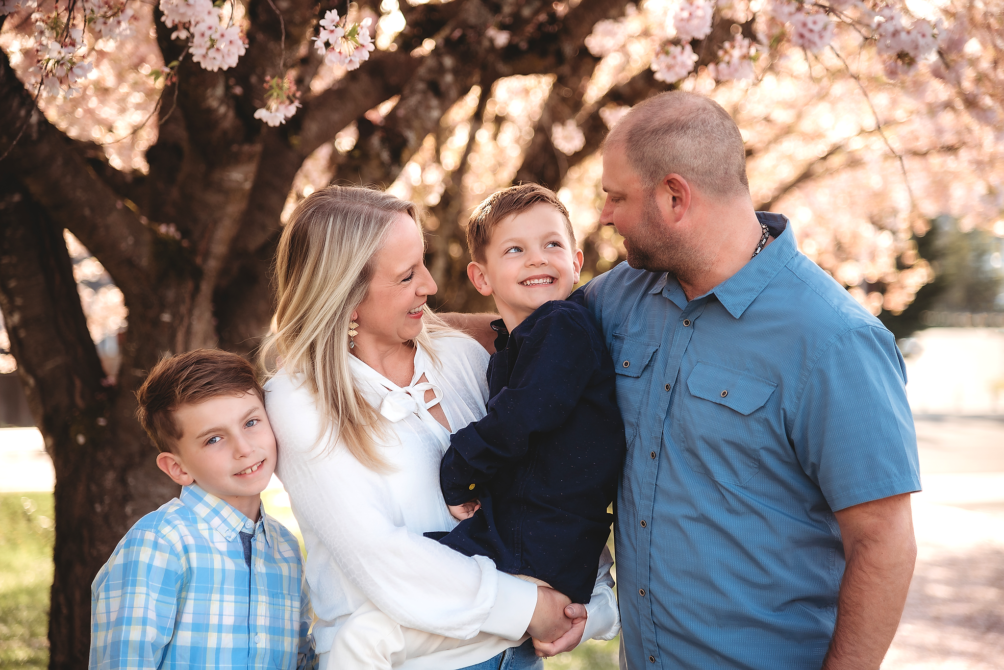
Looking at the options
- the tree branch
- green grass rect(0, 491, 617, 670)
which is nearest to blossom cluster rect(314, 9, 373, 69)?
the tree branch

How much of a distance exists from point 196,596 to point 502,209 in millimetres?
1351

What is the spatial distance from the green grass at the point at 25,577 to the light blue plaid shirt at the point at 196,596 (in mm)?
2808

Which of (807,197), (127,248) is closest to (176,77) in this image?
(127,248)

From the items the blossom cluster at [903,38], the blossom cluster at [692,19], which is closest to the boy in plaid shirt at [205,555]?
the blossom cluster at [692,19]

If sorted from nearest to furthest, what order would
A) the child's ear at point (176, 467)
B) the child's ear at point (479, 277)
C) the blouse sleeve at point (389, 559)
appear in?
1. the blouse sleeve at point (389, 559)
2. the child's ear at point (176, 467)
3. the child's ear at point (479, 277)

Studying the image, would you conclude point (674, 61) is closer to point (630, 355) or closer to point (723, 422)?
point (630, 355)

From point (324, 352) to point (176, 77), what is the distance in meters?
1.43

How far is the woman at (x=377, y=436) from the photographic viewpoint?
1756 mm

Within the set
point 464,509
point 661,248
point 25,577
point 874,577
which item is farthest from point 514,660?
point 25,577

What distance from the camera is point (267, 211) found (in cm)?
329

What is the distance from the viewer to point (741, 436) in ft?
5.88

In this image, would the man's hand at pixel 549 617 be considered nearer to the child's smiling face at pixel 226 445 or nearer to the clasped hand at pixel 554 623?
the clasped hand at pixel 554 623

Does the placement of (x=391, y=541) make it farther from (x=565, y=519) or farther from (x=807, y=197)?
(x=807, y=197)

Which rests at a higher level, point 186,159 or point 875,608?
point 186,159
